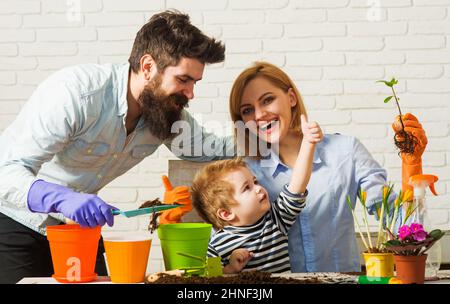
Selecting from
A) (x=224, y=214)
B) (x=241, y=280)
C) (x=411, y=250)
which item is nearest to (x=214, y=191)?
(x=224, y=214)

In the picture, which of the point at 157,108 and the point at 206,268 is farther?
the point at 157,108

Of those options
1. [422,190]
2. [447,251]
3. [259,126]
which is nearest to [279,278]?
[422,190]

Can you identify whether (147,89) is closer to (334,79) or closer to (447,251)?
(334,79)

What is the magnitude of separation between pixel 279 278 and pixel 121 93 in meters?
0.84

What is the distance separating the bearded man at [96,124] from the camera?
5.44 ft

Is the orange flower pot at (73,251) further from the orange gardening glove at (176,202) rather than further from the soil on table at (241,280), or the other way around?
the orange gardening glove at (176,202)

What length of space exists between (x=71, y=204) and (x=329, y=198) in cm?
81

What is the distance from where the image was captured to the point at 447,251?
7.32 feet

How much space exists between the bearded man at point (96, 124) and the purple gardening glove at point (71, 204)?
0.11 meters

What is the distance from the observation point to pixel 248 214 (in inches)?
65.1

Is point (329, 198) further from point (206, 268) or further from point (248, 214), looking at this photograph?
point (206, 268)

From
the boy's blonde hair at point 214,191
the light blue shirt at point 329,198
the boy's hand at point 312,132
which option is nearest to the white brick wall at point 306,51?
the light blue shirt at point 329,198

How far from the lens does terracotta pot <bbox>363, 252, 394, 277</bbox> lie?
1248mm

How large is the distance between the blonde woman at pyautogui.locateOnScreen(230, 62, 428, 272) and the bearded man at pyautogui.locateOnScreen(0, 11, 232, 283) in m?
0.14
